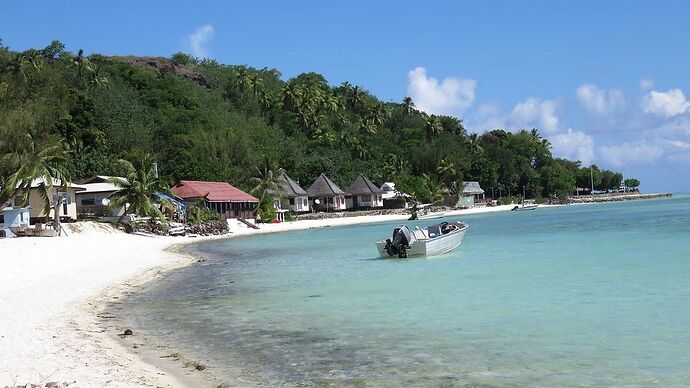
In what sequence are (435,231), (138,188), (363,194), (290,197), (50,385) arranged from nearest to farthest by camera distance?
(50,385)
(435,231)
(138,188)
(290,197)
(363,194)

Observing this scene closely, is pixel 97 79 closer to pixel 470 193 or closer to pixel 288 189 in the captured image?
pixel 288 189

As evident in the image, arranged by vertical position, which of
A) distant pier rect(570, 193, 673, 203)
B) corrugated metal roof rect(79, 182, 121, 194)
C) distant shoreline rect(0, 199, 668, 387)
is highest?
corrugated metal roof rect(79, 182, 121, 194)

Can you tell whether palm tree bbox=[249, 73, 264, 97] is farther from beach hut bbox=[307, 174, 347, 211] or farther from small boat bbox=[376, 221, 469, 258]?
small boat bbox=[376, 221, 469, 258]

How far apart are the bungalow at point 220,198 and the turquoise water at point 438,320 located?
27.3 m

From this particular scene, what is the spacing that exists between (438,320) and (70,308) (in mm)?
7025

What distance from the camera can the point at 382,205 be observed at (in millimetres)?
81250

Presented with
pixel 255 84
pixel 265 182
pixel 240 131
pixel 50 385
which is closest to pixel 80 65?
pixel 240 131

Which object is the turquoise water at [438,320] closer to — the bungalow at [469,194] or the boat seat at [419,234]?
the boat seat at [419,234]

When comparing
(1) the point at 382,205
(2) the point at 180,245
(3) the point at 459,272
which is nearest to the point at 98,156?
(2) the point at 180,245

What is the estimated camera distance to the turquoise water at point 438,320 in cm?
851

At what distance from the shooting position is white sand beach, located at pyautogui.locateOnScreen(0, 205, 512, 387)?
7.82 m

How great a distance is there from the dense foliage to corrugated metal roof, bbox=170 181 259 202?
227 centimetres

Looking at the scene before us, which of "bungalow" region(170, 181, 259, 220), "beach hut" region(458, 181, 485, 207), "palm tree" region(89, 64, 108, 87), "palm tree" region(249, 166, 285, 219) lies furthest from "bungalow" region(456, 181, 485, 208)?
"palm tree" region(89, 64, 108, 87)

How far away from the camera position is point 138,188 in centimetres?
3953
